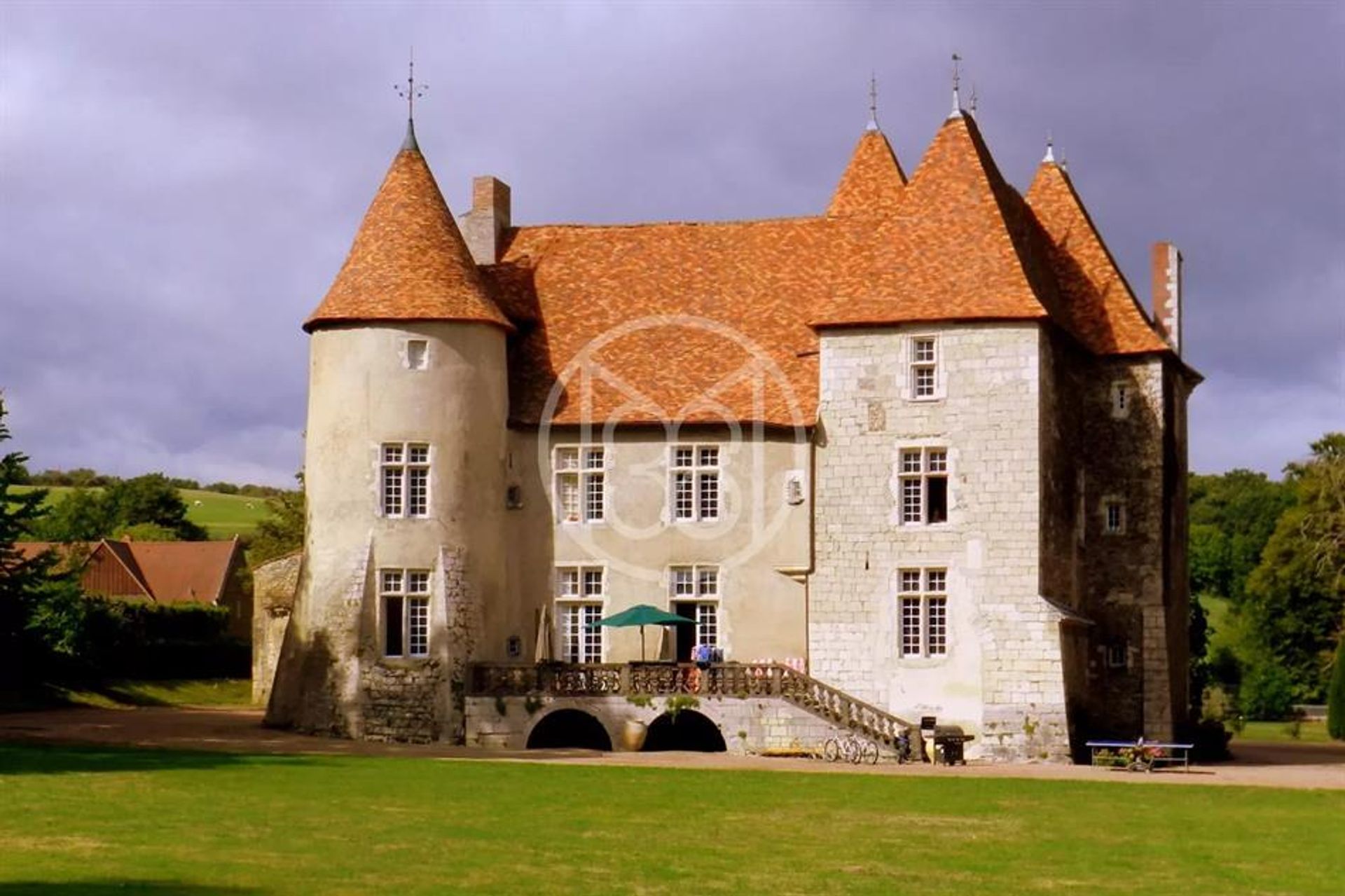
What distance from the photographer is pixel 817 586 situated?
43.3m

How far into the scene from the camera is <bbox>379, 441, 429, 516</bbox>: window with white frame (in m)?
43.8

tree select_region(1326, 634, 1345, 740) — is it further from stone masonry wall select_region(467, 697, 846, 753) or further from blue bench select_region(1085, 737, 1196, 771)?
stone masonry wall select_region(467, 697, 846, 753)

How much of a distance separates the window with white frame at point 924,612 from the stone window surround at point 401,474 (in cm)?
1033

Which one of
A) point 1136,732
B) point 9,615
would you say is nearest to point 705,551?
point 1136,732

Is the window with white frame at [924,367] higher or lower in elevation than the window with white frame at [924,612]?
higher

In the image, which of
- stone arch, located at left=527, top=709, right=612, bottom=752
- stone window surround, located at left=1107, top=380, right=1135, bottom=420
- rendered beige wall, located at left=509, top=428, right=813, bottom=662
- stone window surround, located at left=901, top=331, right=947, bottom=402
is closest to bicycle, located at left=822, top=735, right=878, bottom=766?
rendered beige wall, located at left=509, top=428, right=813, bottom=662

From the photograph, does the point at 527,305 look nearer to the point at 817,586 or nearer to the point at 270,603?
the point at 817,586

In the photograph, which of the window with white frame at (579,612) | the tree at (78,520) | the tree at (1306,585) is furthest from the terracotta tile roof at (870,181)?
the tree at (78,520)

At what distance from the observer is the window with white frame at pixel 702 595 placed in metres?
44.4

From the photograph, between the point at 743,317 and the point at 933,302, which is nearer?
the point at 933,302

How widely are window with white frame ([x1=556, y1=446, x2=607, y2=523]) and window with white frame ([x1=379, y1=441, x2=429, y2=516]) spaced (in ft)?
10.4

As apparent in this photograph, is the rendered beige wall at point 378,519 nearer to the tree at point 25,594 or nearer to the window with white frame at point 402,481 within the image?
the window with white frame at point 402,481

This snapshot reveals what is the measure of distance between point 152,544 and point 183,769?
193ft

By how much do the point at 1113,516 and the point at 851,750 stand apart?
31.5ft
